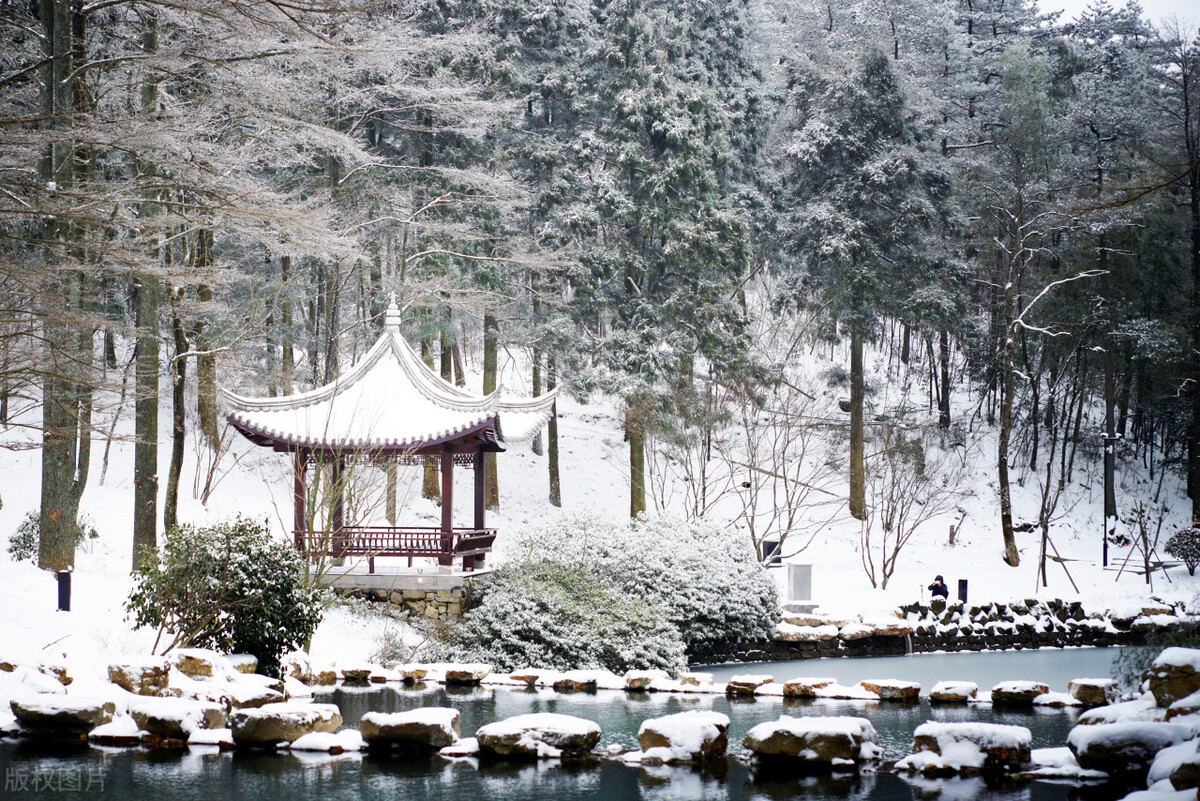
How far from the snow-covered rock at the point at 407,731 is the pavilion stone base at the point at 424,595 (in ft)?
16.7

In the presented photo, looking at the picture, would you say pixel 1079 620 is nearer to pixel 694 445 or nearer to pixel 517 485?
pixel 694 445

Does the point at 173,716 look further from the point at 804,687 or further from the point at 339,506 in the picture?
the point at 804,687

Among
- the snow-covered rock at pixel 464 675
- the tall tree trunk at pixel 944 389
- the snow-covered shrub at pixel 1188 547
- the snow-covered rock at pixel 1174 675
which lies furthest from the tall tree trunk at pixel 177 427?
the tall tree trunk at pixel 944 389

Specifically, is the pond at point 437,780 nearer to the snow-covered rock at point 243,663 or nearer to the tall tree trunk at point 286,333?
the snow-covered rock at point 243,663

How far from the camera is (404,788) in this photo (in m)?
5.82


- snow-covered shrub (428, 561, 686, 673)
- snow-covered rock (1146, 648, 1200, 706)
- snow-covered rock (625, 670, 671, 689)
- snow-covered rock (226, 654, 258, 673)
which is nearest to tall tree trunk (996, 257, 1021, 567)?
snow-covered shrub (428, 561, 686, 673)

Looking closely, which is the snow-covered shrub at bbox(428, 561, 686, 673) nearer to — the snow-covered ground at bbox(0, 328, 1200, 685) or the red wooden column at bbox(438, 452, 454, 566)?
the red wooden column at bbox(438, 452, 454, 566)

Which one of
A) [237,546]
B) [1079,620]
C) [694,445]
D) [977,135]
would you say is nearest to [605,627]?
[237,546]

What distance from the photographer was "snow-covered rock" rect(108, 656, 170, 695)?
7.36m

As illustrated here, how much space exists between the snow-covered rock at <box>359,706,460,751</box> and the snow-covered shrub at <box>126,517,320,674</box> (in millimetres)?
2174

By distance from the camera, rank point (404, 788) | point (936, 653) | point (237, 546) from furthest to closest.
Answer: point (936, 653)
point (237, 546)
point (404, 788)

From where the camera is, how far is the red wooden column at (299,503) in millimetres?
12031

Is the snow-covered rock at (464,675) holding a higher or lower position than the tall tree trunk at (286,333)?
lower

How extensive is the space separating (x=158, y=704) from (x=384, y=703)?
2.23 meters
